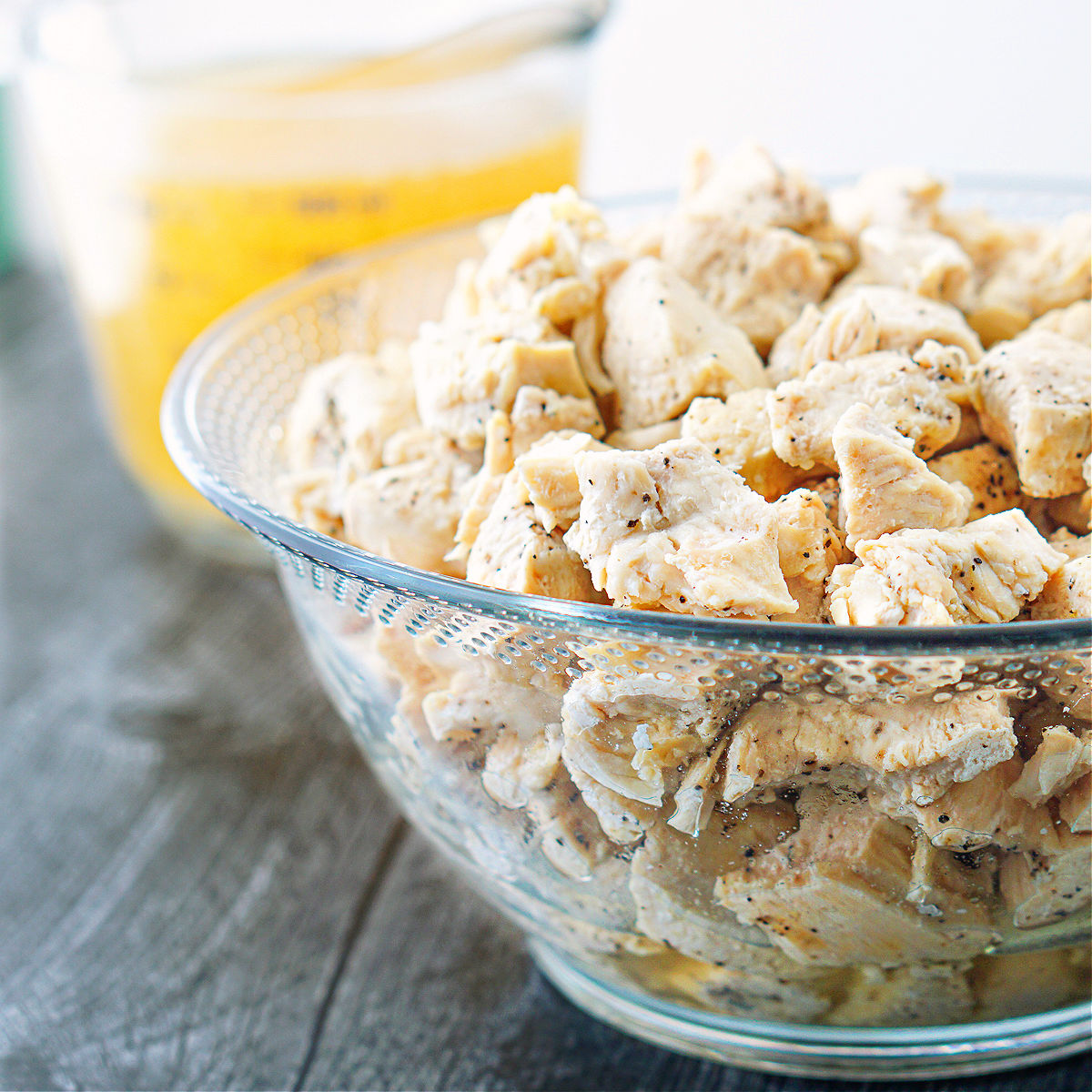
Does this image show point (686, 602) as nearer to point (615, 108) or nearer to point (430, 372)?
point (430, 372)

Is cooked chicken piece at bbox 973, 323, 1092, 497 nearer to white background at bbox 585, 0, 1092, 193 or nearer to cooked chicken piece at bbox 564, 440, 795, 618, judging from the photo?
cooked chicken piece at bbox 564, 440, 795, 618

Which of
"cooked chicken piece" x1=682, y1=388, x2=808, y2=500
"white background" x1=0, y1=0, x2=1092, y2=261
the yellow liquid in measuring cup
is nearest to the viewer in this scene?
"cooked chicken piece" x1=682, y1=388, x2=808, y2=500

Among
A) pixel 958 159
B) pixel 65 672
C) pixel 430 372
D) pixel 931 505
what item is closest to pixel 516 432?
pixel 430 372

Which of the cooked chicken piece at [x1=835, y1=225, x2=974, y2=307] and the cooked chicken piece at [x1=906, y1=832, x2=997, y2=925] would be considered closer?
the cooked chicken piece at [x1=906, y1=832, x2=997, y2=925]

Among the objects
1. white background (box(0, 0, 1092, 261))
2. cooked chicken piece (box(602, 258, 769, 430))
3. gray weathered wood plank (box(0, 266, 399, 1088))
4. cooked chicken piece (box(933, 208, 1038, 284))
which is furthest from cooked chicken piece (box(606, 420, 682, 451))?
white background (box(0, 0, 1092, 261))

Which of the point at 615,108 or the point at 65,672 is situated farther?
the point at 615,108

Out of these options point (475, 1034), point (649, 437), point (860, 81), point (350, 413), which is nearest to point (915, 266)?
point (649, 437)
